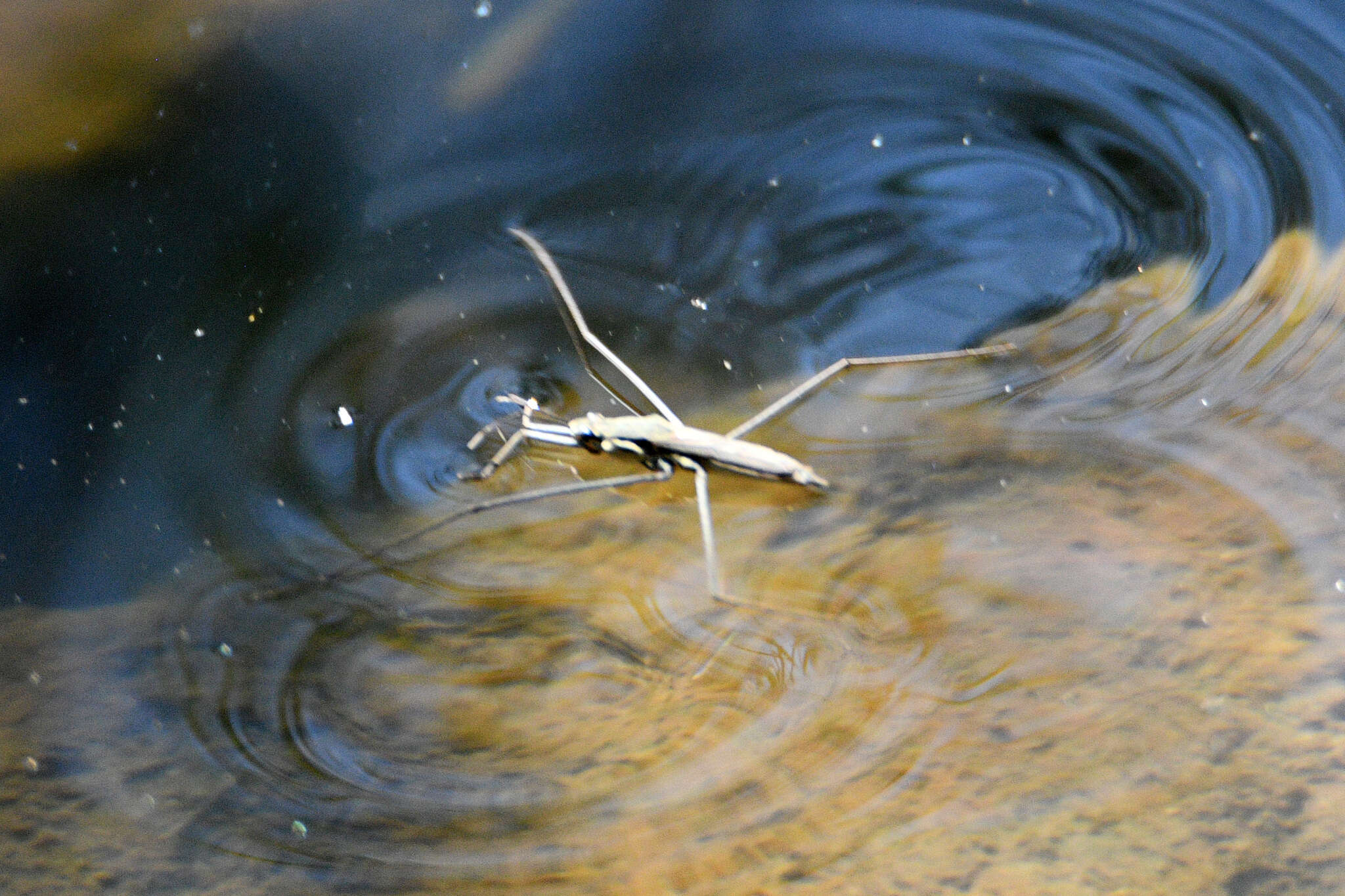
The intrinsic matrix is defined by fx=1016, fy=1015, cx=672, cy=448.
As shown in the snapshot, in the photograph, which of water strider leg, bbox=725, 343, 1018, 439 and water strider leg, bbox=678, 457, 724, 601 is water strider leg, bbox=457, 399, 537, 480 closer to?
water strider leg, bbox=678, 457, 724, 601

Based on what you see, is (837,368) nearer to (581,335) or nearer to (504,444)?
(581,335)

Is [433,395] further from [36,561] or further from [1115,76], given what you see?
[1115,76]

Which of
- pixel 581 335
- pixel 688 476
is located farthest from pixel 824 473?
pixel 581 335

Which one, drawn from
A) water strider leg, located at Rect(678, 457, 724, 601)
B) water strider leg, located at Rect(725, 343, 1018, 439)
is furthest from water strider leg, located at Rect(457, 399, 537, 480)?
water strider leg, located at Rect(725, 343, 1018, 439)

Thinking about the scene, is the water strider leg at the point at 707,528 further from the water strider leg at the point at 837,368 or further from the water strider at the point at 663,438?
the water strider leg at the point at 837,368

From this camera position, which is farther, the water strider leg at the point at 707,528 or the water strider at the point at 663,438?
the water strider at the point at 663,438

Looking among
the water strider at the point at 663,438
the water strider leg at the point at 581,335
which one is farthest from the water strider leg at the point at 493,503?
the water strider leg at the point at 581,335

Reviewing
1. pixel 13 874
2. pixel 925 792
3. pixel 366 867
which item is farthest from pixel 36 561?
pixel 925 792
